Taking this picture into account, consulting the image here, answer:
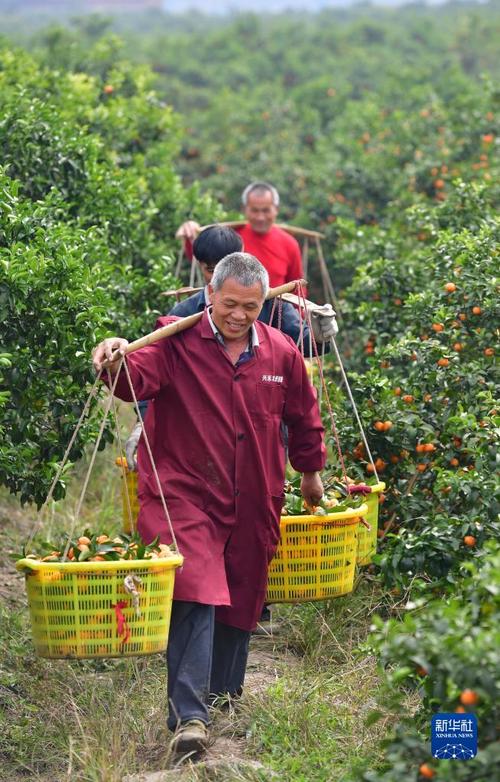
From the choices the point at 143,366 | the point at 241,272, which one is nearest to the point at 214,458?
the point at 143,366

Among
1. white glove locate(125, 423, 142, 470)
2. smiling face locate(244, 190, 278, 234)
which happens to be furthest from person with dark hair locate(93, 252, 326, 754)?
smiling face locate(244, 190, 278, 234)

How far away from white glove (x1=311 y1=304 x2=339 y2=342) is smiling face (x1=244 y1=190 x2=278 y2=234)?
213cm

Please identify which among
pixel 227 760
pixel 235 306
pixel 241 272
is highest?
pixel 241 272

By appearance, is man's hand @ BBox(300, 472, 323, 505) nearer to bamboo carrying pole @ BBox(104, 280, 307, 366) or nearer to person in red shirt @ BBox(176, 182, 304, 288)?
bamboo carrying pole @ BBox(104, 280, 307, 366)

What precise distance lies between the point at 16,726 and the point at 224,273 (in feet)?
6.66

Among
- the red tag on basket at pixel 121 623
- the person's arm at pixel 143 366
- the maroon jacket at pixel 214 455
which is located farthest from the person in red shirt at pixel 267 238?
the red tag on basket at pixel 121 623

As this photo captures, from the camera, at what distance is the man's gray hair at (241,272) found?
4910 mm

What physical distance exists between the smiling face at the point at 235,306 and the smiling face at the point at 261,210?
298 cm

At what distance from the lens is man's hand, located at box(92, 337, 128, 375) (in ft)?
15.3

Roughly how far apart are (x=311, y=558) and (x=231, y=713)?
655 mm

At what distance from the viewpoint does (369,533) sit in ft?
18.8

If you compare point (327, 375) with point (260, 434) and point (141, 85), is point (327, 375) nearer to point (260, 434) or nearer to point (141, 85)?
point (260, 434)
